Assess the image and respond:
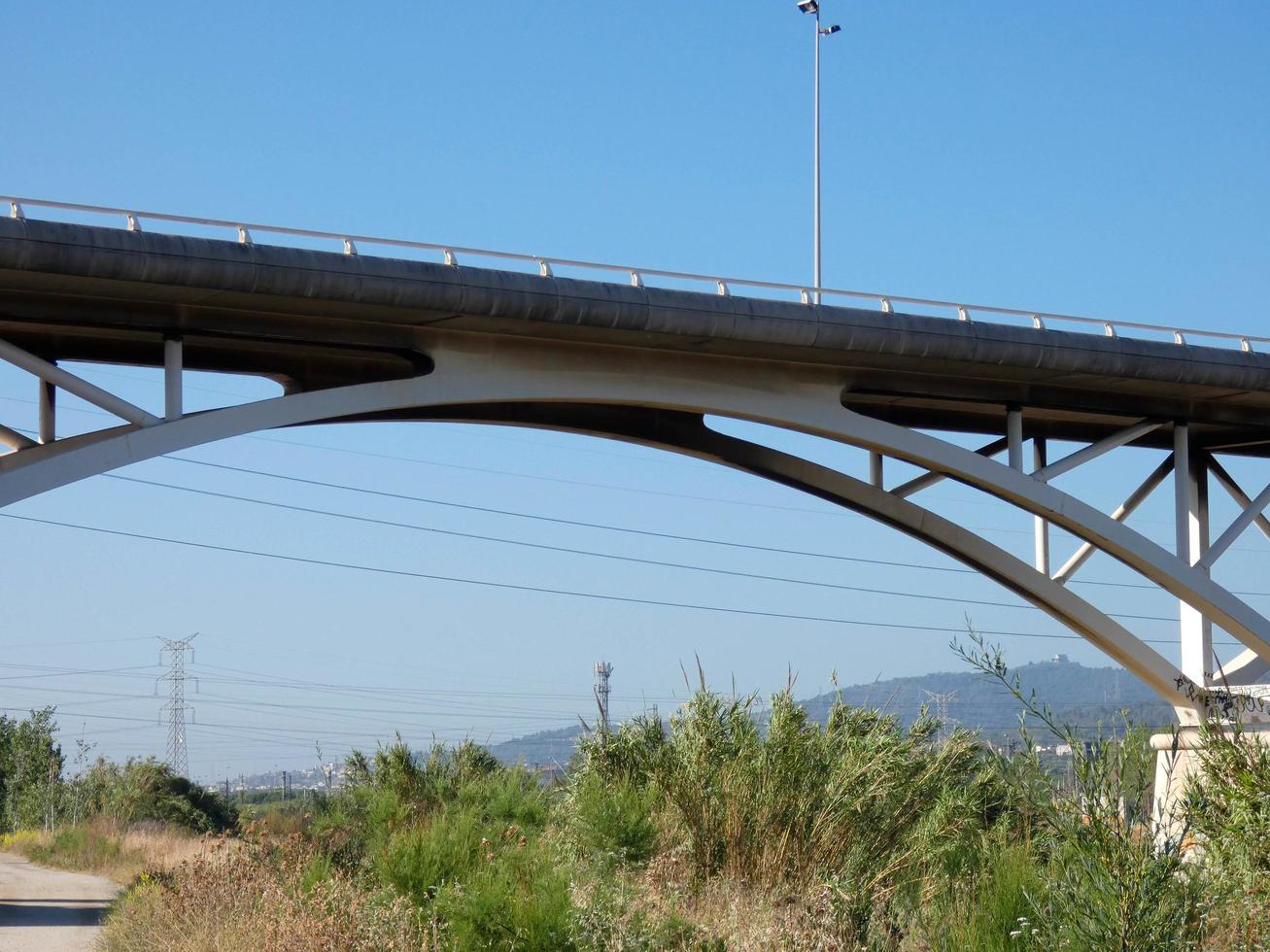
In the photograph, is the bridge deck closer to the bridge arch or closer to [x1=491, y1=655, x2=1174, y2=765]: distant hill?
the bridge arch

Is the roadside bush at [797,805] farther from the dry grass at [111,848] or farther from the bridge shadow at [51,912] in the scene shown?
the dry grass at [111,848]

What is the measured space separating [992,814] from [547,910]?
8796 mm

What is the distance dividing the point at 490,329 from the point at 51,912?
29.4 feet

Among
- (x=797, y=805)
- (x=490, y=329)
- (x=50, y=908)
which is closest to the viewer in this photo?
(x=797, y=805)

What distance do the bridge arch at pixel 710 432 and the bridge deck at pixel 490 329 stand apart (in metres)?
0.48

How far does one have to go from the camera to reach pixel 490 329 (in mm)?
19781

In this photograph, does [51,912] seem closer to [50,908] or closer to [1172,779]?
[50,908]

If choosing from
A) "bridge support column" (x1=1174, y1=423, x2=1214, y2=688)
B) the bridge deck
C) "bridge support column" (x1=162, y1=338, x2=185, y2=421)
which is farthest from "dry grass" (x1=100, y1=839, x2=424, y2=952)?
"bridge support column" (x1=1174, y1=423, x2=1214, y2=688)

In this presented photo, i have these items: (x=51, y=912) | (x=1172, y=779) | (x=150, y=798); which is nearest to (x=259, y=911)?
(x=1172, y=779)

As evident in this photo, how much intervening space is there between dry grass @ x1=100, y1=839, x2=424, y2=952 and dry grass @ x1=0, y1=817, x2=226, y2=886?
587cm

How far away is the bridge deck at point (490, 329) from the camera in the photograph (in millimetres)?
16969

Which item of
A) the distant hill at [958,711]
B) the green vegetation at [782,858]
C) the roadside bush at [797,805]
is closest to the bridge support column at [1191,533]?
the distant hill at [958,711]

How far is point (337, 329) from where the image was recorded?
19.3m

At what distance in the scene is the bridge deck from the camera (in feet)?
55.7
